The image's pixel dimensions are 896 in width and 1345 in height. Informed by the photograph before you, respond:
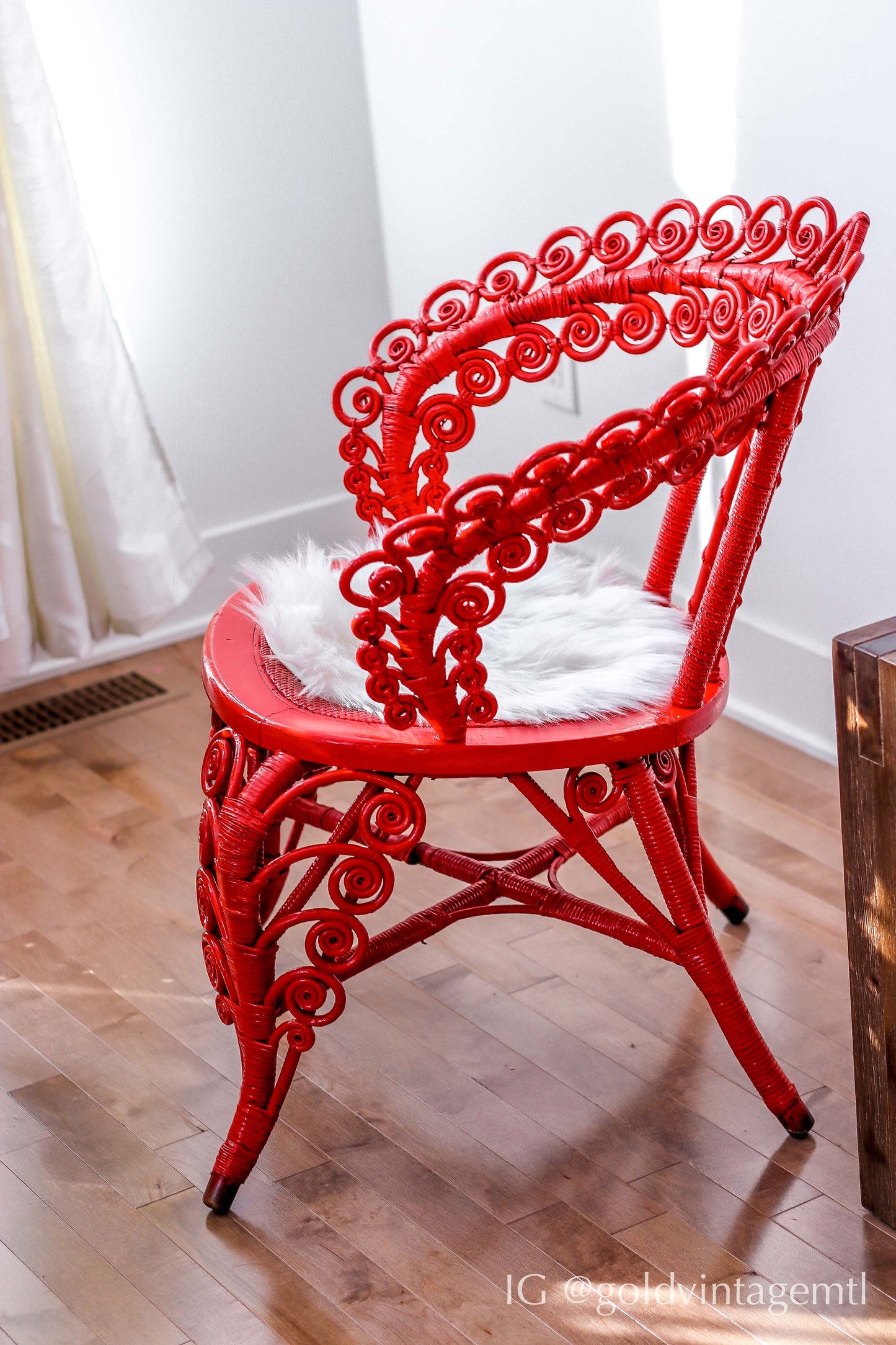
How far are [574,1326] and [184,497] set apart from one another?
5.17 feet

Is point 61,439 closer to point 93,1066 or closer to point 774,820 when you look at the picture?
point 93,1066

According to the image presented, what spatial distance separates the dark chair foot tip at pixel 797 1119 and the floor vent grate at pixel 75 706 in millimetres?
1312

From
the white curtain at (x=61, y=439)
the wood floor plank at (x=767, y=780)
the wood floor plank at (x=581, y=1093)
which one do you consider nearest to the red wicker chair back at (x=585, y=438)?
the wood floor plank at (x=581, y=1093)

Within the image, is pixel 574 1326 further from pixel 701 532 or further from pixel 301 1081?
pixel 701 532

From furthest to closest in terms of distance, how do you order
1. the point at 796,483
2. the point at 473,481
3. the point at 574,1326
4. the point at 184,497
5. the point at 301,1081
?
the point at 184,497
the point at 796,483
the point at 301,1081
the point at 574,1326
the point at 473,481

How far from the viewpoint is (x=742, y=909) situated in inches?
Result: 64.3

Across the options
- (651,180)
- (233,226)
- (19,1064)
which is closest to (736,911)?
(19,1064)

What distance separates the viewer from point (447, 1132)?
1364mm

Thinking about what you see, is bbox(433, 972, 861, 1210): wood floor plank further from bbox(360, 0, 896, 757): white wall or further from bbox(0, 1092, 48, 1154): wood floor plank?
bbox(360, 0, 896, 757): white wall

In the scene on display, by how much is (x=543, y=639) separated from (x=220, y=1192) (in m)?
0.56

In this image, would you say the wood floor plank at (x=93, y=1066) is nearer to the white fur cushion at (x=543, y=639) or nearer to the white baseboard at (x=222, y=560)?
the white fur cushion at (x=543, y=639)

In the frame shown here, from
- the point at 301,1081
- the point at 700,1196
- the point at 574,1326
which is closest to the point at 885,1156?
the point at 700,1196

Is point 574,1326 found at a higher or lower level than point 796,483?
lower

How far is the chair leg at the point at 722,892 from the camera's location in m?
1.60
